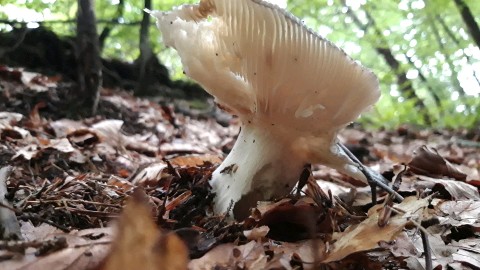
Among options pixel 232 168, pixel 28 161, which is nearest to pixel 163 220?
pixel 232 168

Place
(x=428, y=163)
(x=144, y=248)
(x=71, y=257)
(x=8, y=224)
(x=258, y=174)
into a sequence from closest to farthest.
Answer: (x=144, y=248), (x=71, y=257), (x=8, y=224), (x=258, y=174), (x=428, y=163)

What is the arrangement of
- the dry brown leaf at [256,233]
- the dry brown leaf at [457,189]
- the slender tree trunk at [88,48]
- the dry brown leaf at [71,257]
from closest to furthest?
the dry brown leaf at [71,257] < the dry brown leaf at [256,233] < the dry brown leaf at [457,189] < the slender tree trunk at [88,48]

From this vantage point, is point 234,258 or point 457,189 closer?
point 234,258

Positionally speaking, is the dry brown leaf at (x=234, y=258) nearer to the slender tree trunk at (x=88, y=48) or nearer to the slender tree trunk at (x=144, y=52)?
the slender tree trunk at (x=88, y=48)

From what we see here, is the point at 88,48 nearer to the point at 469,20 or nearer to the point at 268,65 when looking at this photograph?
the point at 268,65

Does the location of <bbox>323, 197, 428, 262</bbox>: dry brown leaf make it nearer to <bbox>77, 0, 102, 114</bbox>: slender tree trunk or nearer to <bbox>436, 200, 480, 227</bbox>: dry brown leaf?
<bbox>436, 200, 480, 227</bbox>: dry brown leaf

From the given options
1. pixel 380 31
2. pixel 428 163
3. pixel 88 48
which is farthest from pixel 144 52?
pixel 380 31

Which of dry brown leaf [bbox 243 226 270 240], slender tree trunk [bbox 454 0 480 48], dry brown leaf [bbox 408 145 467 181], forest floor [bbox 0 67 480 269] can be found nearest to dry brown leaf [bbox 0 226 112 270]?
forest floor [bbox 0 67 480 269]

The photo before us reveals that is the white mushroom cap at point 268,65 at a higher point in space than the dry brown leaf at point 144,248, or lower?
higher

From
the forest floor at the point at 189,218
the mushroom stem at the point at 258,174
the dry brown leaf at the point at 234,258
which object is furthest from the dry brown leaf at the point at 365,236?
the mushroom stem at the point at 258,174
